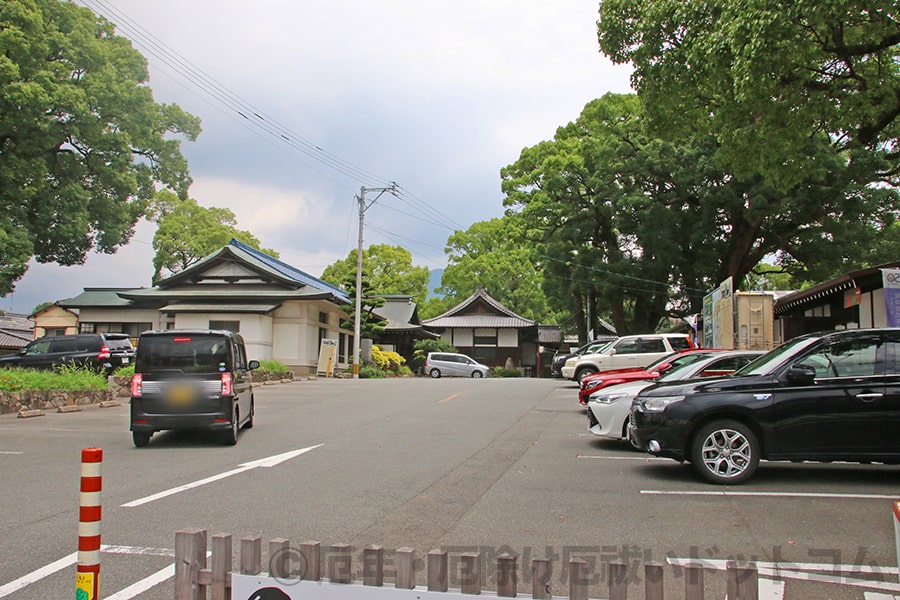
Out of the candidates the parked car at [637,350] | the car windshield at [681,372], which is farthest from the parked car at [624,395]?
the parked car at [637,350]

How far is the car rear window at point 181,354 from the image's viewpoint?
446 inches

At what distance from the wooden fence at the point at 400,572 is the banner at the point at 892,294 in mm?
9987

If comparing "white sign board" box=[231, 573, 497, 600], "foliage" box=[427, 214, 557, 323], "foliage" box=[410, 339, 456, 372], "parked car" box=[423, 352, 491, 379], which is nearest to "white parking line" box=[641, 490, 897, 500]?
"white sign board" box=[231, 573, 497, 600]

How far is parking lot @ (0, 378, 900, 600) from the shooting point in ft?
17.2

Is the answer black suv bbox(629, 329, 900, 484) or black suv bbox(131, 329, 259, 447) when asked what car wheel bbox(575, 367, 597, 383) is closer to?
black suv bbox(131, 329, 259, 447)

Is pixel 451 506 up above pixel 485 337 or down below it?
below

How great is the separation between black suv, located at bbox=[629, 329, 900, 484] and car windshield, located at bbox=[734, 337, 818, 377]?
19 millimetres

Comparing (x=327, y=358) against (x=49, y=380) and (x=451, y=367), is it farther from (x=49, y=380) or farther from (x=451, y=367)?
(x=49, y=380)

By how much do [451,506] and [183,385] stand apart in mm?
6001

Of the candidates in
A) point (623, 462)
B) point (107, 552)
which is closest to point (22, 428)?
point (107, 552)

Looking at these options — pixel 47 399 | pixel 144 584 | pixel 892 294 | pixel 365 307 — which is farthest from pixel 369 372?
pixel 144 584

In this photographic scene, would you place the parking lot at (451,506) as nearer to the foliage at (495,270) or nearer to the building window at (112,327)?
the building window at (112,327)

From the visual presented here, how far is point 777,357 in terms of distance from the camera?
28.1 feet

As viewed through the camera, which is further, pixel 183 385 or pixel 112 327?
pixel 112 327
